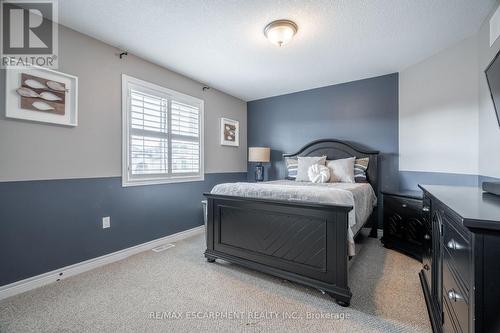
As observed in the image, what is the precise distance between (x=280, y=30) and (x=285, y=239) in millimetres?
1972

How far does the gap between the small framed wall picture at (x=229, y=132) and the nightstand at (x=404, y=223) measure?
8.95 ft

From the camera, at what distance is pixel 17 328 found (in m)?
1.48

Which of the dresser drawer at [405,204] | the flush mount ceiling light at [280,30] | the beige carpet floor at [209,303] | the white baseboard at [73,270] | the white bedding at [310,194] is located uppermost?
the flush mount ceiling light at [280,30]

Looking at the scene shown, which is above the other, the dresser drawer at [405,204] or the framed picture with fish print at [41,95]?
the framed picture with fish print at [41,95]

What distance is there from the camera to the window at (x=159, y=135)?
9.02 feet

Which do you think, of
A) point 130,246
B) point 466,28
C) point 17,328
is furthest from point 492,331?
point 130,246

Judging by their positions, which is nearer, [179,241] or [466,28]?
[466,28]

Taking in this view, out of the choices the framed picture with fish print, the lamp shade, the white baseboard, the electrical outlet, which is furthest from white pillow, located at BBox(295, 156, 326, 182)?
the framed picture with fish print

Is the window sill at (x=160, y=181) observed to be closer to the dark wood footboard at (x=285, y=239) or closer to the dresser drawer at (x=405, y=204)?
the dark wood footboard at (x=285, y=239)

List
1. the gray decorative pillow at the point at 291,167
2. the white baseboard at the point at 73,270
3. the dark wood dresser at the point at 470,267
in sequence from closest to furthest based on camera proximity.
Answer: the dark wood dresser at the point at 470,267 < the white baseboard at the point at 73,270 < the gray decorative pillow at the point at 291,167

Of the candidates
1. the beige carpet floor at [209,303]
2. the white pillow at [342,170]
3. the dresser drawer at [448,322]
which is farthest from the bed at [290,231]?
the white pillow at [342,170]

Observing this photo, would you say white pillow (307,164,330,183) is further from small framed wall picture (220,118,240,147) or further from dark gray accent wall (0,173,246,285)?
dark gray accent wall (0,173,246,285)

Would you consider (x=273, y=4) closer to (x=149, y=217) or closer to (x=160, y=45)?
(x=160, y=45)

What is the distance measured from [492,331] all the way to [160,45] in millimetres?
3266
